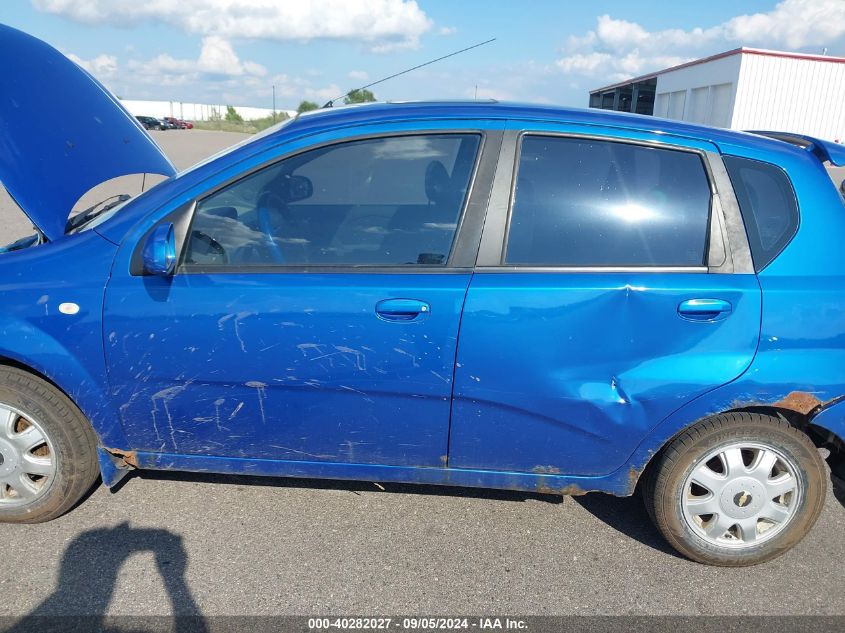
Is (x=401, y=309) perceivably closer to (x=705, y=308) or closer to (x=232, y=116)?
(x=705, y=308)

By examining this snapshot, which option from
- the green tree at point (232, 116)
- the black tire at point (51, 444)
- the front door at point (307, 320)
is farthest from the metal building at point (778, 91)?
the green tree at point (232, 116)

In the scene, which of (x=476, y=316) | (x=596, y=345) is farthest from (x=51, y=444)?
(x=596, y=345)

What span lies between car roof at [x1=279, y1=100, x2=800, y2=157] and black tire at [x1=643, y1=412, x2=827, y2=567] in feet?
3.53

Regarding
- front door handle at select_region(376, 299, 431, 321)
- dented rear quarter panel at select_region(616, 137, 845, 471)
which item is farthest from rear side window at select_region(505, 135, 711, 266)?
front door handle at select_region(376, 299, 431, 321)

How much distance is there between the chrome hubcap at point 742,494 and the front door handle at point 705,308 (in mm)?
541

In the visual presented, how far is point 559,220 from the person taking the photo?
2387 mm

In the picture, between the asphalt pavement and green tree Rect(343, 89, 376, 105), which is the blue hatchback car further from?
green tree Rect(343, 89, 376, 105)

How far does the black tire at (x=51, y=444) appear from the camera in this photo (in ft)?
8.34

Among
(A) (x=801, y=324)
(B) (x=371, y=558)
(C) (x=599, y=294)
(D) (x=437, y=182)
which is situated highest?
(D) (x=437, y=182)

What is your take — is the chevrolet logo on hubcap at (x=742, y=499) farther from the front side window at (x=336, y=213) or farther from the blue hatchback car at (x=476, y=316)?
the front side window at (x=336, y=213)

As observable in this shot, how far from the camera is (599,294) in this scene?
7.55 ft

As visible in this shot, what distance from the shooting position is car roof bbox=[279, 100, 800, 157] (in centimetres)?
244

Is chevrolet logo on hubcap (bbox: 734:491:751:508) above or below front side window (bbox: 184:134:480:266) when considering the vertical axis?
below

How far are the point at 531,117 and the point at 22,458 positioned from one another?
246 centimetres
